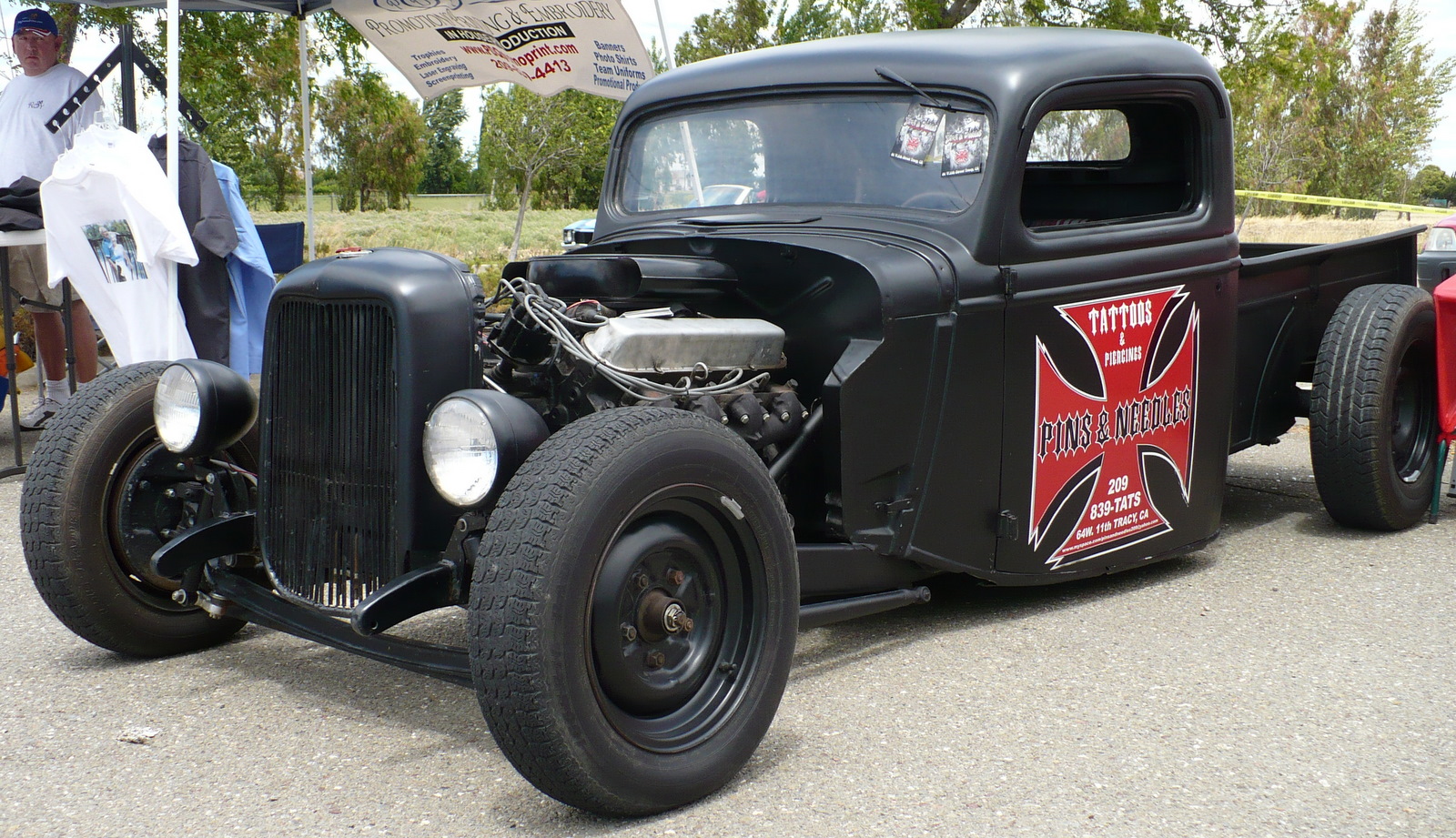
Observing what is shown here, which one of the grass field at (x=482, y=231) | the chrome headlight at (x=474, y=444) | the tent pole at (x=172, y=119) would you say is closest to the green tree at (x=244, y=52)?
the tent pole at (x=172, y=119)

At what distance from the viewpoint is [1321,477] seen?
4363mm

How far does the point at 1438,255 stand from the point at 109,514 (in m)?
12.0

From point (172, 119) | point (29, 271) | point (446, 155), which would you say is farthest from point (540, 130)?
point (446, 155)

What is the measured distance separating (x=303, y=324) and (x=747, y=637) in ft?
4.07

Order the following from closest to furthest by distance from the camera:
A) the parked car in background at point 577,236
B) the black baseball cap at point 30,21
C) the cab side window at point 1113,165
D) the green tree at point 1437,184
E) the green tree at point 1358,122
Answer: the cab side window at point 1113,165 → the parked car in background at point 577,236 → the black baseball cap at point 30,21 → the green tree at point 1358,122 → the green tree at point 1437,184

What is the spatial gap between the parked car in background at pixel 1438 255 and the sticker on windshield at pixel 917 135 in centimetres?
934

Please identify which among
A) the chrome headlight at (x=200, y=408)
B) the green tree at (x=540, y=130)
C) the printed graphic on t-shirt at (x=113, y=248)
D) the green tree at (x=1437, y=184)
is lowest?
the chrome headlight at (x=200, y=408)

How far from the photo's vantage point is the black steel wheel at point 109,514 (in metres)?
2.93

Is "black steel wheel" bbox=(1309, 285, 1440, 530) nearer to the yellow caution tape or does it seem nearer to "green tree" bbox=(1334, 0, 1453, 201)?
the yellow caution tape

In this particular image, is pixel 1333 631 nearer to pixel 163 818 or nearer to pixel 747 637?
pixel 747 637

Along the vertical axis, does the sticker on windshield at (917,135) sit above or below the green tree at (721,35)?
below

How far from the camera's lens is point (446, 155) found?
5662 cm

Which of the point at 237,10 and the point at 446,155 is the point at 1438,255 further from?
the point at 446,155

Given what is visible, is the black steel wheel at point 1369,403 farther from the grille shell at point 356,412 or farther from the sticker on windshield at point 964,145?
the grille shell at point 356,412
